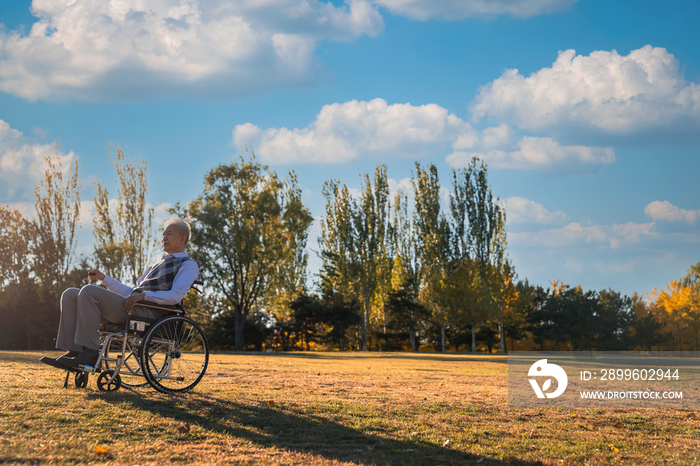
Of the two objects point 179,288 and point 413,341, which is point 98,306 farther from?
point 413,341

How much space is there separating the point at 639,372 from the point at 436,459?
11475 mm

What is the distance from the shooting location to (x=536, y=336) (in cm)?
4162

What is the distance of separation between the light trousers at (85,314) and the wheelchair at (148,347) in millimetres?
104

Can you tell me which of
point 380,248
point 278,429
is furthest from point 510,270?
point 278,429

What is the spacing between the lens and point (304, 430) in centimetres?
357

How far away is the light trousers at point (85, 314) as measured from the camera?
13.5 feet

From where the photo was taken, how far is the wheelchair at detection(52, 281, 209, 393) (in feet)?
13.9

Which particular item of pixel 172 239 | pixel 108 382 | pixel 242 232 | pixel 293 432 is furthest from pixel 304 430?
pixel 242 232

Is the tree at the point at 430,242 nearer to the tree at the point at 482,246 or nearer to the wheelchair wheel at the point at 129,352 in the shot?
the tree at the point at 482,246

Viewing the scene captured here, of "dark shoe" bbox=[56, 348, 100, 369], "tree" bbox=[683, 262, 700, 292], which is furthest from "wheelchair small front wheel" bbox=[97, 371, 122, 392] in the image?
"tree" bbox=[683, 262, 700, 292]

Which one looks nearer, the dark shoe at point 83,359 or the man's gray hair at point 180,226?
the dark shoe at point 83,359

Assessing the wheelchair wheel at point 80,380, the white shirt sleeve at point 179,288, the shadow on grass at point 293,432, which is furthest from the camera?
the wheelchair wheel at point 80,380

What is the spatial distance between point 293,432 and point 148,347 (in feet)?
5.12

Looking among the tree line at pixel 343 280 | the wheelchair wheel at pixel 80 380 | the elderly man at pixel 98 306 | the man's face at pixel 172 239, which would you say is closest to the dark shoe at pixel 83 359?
the elderly man at pixel 98 306
